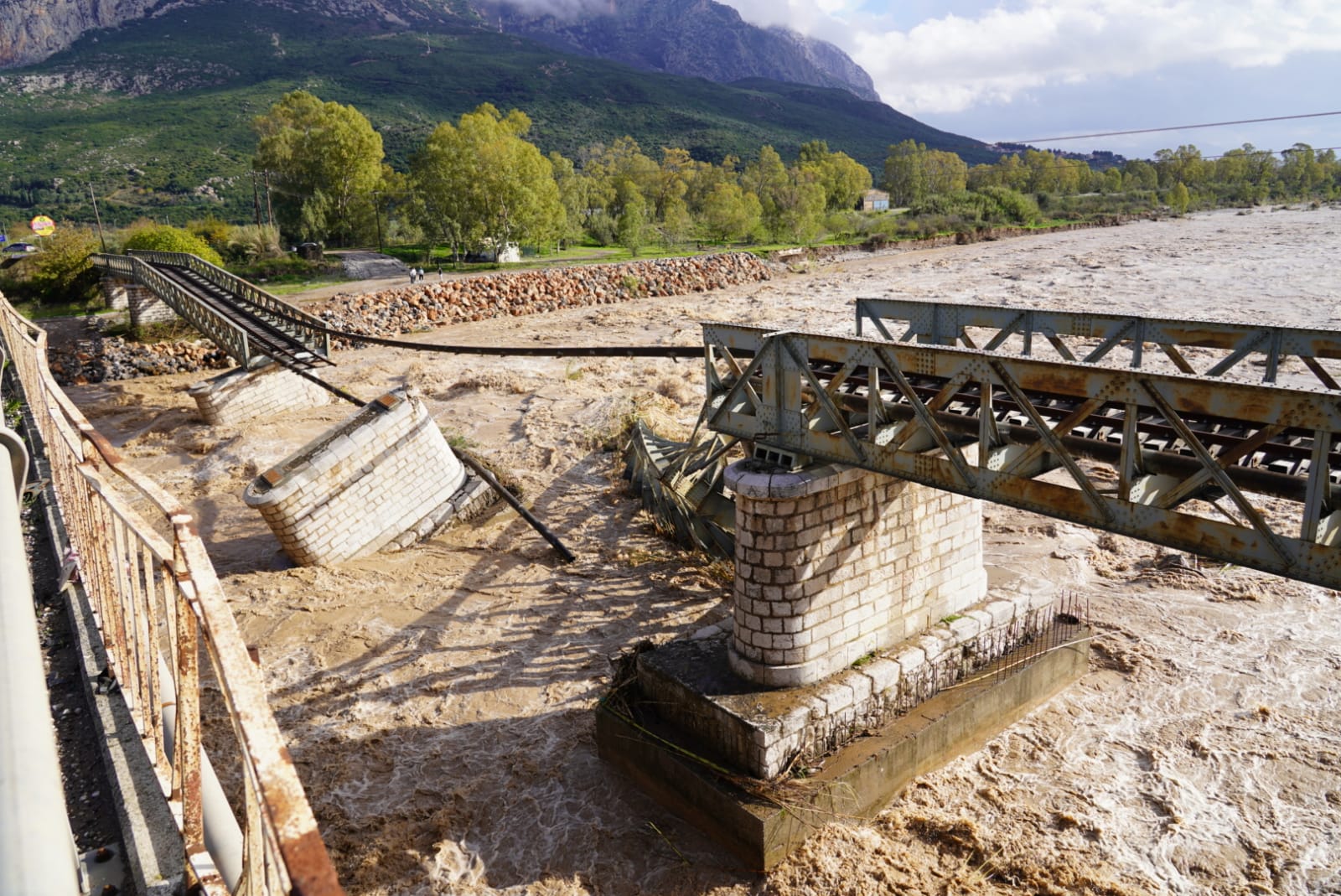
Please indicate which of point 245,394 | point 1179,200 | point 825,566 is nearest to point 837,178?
point 1179,200

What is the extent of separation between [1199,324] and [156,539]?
327 inches

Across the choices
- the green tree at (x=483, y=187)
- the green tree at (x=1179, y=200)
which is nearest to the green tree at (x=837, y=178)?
the green tree at (x=1179, y=200)

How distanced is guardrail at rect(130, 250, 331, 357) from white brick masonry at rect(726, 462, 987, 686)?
12193mm

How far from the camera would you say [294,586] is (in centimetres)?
1286

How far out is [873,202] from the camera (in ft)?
322

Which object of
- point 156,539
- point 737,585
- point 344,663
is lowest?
point 344,663

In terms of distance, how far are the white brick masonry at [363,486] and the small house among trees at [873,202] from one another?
8378 cm

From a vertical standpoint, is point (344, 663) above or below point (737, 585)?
below

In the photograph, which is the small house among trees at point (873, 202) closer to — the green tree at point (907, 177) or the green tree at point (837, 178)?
the green tree at point (837, 178)

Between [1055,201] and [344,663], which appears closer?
[344,663]

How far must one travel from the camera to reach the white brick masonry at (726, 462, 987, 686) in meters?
7.99

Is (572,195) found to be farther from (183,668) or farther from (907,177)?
(907,177)

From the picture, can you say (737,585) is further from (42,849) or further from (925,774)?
(42,849)

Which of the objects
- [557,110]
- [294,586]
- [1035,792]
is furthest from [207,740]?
[557,110]
